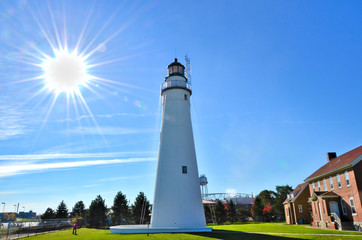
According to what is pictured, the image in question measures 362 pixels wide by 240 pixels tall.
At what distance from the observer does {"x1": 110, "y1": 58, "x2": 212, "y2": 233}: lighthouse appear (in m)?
18.9

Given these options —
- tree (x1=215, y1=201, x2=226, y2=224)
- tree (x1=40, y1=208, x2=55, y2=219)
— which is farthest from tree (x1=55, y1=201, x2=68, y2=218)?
tree (x1=215, y1=201, x2=226, y2=224)

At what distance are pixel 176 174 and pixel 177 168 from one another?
0.52 meters

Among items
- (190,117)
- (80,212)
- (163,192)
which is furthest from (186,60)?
(80,212)

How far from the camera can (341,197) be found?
25406 millimetres

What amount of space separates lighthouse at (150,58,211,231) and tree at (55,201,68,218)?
47224mm

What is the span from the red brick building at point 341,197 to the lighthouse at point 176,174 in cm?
1489

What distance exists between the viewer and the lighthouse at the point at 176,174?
1889 cm

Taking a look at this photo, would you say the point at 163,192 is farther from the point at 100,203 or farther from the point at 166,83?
the point at 100,203

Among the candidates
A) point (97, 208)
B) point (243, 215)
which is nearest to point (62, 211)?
point (97, 208)

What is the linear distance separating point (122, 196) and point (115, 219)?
25.5 ft

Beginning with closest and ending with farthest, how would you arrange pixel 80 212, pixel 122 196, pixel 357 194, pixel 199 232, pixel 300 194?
pixel 199 232, pixel 357 194, pixel 300 194, pixel 122 196, pixel 80 212

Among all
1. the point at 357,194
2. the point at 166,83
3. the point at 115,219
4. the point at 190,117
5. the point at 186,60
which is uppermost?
the point at 186,60

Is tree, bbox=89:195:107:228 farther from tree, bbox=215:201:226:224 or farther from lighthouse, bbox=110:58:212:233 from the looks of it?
lighthouse, bbox=110:58:212:233

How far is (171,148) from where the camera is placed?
68.5 ft
